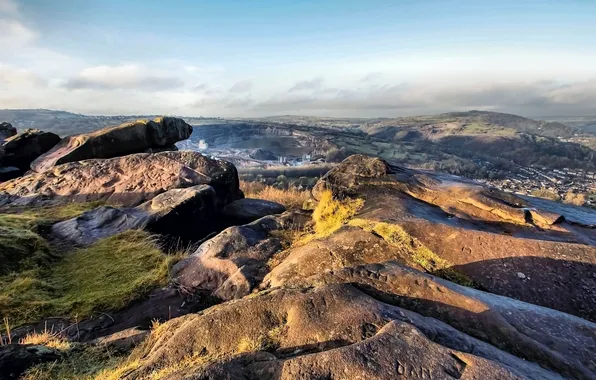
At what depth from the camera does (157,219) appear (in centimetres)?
927

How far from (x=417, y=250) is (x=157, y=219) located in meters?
6.46

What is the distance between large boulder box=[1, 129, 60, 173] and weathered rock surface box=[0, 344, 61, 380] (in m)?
14.6

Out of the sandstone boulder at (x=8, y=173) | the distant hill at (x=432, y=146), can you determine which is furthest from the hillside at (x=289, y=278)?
the distant hill at (x=432, y=146)

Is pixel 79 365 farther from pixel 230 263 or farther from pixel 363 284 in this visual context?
pixel 363 284

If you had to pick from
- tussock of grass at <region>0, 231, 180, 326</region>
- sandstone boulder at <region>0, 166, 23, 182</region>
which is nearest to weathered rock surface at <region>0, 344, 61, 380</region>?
tussock of grass at <region>0, 231, 180, 326</region>

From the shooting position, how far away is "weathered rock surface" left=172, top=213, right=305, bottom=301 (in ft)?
20.2

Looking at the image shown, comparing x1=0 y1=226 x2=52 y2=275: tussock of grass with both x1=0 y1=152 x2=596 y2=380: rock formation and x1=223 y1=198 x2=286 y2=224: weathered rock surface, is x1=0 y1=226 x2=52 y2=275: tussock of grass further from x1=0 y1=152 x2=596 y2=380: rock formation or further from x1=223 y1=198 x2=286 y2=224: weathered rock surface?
x1=223 y1=198 x2=286 y2=224: weathered rock surface

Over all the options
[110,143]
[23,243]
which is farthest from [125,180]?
[23,243]

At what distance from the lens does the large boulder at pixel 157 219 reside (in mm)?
9094

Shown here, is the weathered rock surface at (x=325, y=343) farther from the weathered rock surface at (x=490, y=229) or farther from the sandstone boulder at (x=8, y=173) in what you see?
the sandstone boulder at (x=8, y=173)

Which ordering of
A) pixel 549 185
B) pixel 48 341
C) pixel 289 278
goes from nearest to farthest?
pixel 48 341, pixel 289 278, pixel 549 185

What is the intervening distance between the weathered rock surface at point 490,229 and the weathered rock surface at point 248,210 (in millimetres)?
3545

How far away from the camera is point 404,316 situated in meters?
3.19

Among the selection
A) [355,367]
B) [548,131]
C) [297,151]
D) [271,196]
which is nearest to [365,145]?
[297,151]
